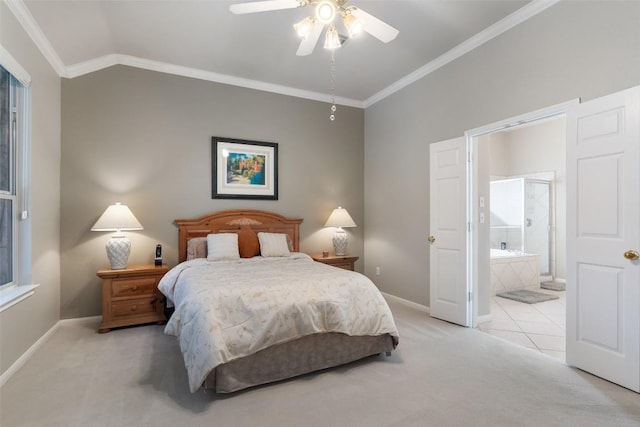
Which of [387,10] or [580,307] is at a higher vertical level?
[387,10]

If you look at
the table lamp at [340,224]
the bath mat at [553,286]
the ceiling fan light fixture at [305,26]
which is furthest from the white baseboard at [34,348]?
the bath mat at [553,286]

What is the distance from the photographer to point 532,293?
5.05 meters

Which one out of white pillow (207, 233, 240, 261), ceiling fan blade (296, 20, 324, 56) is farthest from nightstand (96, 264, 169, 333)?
ceiling fan blade (296, 20, 324, 56)

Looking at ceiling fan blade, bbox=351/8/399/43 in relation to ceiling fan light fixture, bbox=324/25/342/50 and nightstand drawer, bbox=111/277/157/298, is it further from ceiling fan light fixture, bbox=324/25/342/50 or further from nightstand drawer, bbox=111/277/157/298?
nightstand drawer, bbox=111/277/157/298

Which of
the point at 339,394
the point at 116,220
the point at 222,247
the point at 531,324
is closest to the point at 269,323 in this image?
the point at 339,394

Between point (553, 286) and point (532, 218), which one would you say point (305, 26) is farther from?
point (532, 218)

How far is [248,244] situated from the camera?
4000 millimetres

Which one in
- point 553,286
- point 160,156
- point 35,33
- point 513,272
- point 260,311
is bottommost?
point 553,286

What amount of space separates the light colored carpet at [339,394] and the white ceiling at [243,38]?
2876mm

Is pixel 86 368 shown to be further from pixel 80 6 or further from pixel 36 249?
pixel 80 6

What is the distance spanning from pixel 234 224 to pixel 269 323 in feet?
7.49

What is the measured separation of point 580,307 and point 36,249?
4.70 meters

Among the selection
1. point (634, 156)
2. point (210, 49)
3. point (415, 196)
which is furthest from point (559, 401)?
point (210, 49)

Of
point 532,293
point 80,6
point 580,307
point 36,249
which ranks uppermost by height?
point 80,6
